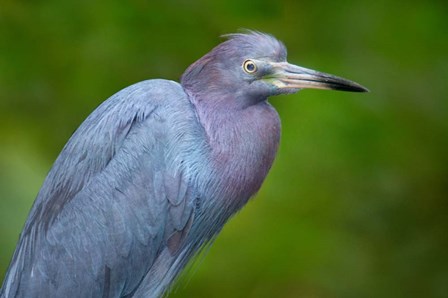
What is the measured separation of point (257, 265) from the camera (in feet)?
19.8

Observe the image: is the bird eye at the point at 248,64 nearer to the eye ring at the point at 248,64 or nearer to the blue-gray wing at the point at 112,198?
the eye ring at the point at 248,64

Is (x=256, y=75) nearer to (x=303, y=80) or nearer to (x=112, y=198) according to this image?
(x=303, y=80)

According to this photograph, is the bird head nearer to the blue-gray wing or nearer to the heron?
the heron

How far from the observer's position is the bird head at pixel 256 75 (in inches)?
173

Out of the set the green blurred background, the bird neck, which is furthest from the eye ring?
the green blurred background

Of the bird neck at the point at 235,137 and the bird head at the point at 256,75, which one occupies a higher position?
the bird head at the point at 256,75

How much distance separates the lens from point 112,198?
4.38 metres

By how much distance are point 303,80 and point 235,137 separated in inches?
12.9

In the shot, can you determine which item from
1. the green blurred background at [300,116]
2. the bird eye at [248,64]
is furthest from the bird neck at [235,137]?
the green blurred background at [300,116]

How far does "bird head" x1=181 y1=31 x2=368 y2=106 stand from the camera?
173 inches

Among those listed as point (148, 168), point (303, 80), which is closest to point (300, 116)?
point (303, 80)

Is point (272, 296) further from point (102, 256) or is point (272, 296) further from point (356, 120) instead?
point (102, 256)

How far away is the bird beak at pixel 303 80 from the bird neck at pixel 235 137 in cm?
13

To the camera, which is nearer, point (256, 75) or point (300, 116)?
point (256, 75)
